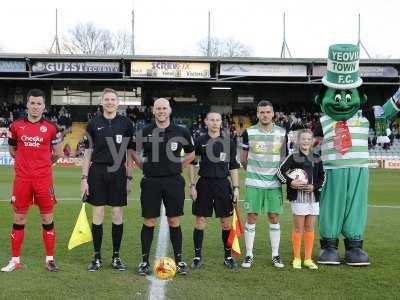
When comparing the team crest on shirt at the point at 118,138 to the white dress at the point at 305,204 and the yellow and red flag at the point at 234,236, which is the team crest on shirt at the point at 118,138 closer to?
the yellow and red flag at the point at 234,236

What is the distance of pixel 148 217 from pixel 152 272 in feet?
1.98

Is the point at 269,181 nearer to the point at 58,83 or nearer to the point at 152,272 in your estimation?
the point at 152,272

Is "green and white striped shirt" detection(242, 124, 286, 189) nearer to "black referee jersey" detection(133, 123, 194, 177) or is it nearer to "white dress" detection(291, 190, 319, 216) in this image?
"white dress" detection(291, 190, 319, 216)

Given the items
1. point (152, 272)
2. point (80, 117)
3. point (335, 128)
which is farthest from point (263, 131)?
point (80, 117)

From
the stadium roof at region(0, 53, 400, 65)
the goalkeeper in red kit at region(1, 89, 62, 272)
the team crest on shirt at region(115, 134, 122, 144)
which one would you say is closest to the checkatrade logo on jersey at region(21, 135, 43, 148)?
the goalkeeper in red kit at region(1, 89, 62, 272)

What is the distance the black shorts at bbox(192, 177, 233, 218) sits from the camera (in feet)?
21.5

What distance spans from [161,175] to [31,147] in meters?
1.48

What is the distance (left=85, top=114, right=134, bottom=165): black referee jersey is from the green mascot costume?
8.21ft

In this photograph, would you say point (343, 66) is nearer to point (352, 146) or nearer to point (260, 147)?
point (352, 146)

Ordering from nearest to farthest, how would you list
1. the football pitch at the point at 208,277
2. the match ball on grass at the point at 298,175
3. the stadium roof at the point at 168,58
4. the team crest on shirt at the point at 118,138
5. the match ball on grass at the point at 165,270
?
the football pitch at the point at 208,277
the match ball on grass at the point at 165,270
the team crest on shirt at the point at 118,138
the match ball on grass at the point at 298,175
the stadium roof at the point at 168,58

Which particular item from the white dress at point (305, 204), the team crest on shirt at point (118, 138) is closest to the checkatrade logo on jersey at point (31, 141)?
the team crest on shirt at point (118, 138)

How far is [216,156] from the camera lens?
21.7 ft

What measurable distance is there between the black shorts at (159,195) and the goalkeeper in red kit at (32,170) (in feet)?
3.58

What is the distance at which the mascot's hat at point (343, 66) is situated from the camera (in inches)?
269
